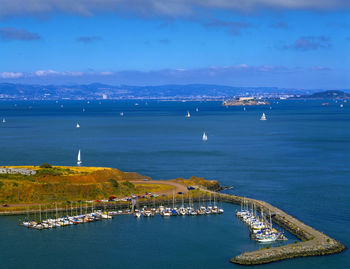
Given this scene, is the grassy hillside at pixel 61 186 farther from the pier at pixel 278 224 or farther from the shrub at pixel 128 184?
the pier at pixel 278 224

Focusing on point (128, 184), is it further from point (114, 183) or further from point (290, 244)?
point (290, 244)

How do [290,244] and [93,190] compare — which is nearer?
[290,244]

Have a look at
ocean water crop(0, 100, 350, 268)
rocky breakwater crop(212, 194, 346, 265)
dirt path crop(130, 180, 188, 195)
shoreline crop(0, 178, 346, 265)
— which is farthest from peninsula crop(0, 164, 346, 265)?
ocean water crop(0, 100, 350, 268)

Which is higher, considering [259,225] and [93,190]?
[93,190]

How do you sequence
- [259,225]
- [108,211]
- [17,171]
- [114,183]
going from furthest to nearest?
[17,171]
[114,183]
[108,211]
[259,225]

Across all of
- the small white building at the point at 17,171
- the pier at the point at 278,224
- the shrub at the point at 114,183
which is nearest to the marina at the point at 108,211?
the pier at the point at 278,224

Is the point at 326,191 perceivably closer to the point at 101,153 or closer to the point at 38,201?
the point at 38,201

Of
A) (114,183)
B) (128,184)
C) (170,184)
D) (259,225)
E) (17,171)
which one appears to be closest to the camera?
(259,225)

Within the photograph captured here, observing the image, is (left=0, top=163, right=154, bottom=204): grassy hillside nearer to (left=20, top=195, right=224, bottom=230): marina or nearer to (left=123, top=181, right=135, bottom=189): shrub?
(left=123, top=181, right=135, bottom=189): shrub

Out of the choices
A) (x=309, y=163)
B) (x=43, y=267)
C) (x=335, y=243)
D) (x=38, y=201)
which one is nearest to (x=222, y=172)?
(x=309, y=163)

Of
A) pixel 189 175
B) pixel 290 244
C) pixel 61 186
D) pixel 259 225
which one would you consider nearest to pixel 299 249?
pixel 290 244
